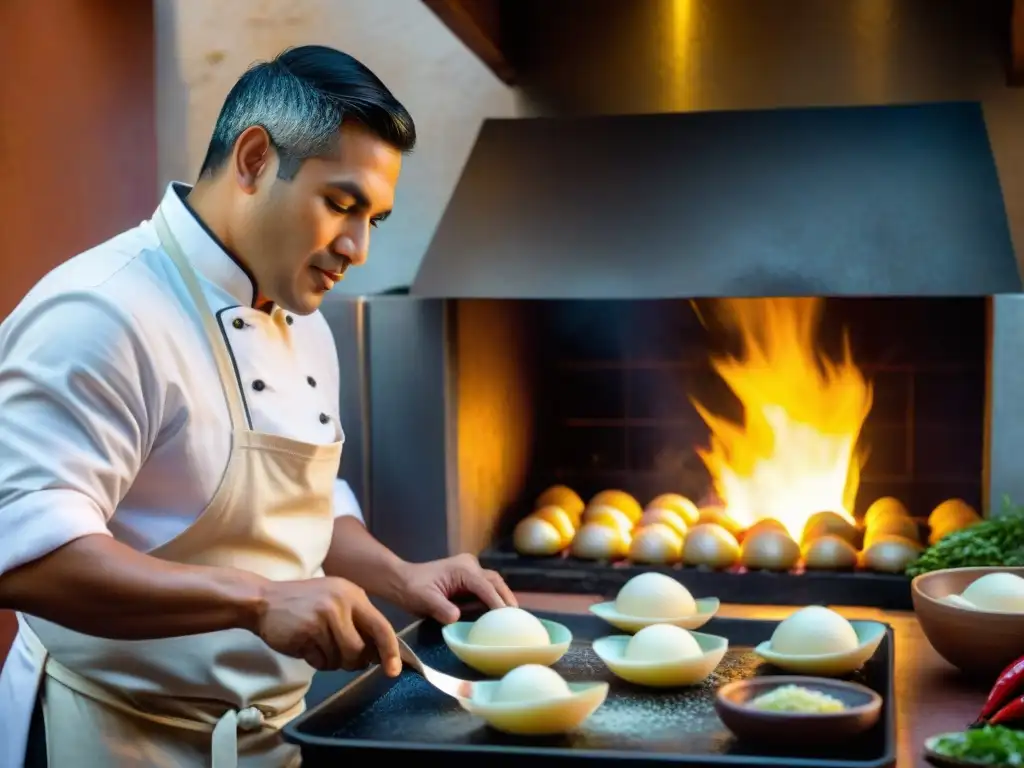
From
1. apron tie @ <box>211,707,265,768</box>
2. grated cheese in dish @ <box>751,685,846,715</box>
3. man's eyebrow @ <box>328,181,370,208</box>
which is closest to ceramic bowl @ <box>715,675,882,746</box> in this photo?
grated cheese in dish @ <box>751,685,846,715</box>

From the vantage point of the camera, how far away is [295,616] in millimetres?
1253

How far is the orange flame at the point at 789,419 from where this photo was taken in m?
Result: 2.78

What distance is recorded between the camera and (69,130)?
2725mm

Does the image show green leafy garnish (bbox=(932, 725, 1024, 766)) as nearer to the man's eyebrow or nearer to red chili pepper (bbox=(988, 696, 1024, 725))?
red chili pepper (bbox=(988, 696, 1024, 725))

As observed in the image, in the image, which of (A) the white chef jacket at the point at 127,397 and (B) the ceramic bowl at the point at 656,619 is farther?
(B) the ceramic bowl at the point at 656,619

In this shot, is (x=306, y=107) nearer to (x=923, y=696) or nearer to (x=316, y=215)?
(x=316, y=215)

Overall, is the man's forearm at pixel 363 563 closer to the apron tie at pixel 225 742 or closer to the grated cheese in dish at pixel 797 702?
the apron tie at pixel 225 742

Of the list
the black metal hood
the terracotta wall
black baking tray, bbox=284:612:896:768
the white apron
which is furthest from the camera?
the terracotta wall

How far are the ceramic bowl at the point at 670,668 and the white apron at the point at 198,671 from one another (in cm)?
44

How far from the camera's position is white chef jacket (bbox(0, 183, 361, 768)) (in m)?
1.29

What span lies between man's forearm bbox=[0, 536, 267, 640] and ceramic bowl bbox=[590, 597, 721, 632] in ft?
1.78

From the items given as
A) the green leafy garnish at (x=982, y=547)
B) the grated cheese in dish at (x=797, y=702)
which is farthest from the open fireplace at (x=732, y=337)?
the grated cheese in dish at (x=797, y=702)

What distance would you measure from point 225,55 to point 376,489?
1258 millimetres

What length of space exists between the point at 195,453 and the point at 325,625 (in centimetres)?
33
